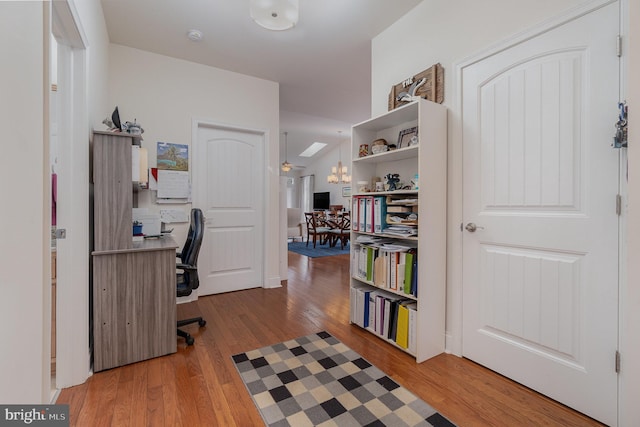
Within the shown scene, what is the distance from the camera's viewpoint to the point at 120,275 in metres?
1.86

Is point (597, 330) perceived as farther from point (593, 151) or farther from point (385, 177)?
point (385, 177)

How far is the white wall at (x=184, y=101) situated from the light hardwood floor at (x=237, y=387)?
4.40 feet

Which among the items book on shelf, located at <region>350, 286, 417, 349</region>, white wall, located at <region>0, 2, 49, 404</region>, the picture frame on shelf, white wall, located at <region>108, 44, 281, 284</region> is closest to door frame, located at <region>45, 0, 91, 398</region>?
white wall, located at <region>0, 2, 49, 404</region>

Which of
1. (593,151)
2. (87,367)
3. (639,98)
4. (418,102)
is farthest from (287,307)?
(639,98)

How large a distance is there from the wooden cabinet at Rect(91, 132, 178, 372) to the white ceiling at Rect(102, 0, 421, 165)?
4.39 feet

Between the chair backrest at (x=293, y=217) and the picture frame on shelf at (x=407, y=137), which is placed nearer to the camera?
the picture frame on shelf at (x=407, y=137)

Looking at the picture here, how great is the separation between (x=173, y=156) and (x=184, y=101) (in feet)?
2.13

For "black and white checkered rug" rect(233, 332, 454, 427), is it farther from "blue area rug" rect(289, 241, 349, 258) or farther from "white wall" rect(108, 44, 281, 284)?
"blue area rug" rect(289, 241, 349, 258)

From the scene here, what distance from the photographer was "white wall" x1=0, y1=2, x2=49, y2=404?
30.8 inches

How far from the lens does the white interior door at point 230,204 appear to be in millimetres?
3314

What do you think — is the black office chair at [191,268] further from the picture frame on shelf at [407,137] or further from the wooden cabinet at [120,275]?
the picture frame on shelf at [407,137]

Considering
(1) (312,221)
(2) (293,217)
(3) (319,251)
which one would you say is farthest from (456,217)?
(2) (293,217)

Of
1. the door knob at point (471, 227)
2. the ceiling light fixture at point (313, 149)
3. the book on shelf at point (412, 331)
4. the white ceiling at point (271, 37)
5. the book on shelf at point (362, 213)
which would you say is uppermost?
the ceiling light fixture at point (313, 149)

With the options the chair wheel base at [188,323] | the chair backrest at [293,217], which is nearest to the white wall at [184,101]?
the chair wheel base at [188,323]
